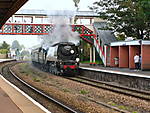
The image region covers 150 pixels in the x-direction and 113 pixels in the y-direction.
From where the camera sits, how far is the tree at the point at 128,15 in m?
26.7

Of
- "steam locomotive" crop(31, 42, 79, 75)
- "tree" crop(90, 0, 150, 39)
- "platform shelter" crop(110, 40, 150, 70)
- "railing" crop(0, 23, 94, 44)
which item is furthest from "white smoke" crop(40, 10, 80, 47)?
"railing" crop(0, 23, 94, 44)

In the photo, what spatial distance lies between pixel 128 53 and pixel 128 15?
513cm

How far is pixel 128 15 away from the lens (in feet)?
96.0

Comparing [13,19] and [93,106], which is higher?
[13,19]

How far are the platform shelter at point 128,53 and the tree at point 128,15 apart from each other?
3131 millimetres

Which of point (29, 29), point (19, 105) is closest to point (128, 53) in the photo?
point (29, 29)

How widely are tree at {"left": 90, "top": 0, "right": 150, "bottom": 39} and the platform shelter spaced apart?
3.13m

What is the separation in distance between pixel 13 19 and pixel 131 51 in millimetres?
20790

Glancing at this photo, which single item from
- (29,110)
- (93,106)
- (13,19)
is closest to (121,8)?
(13,19)

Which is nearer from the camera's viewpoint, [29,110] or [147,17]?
[29,110]

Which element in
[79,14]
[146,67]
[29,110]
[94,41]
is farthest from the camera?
[79,14]

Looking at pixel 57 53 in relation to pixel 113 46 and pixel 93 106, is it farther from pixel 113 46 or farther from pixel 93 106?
pixel 93 106

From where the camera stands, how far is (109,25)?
102 feet

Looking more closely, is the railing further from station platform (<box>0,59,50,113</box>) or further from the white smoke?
station platform (<box>0,59,50,113</box>)
